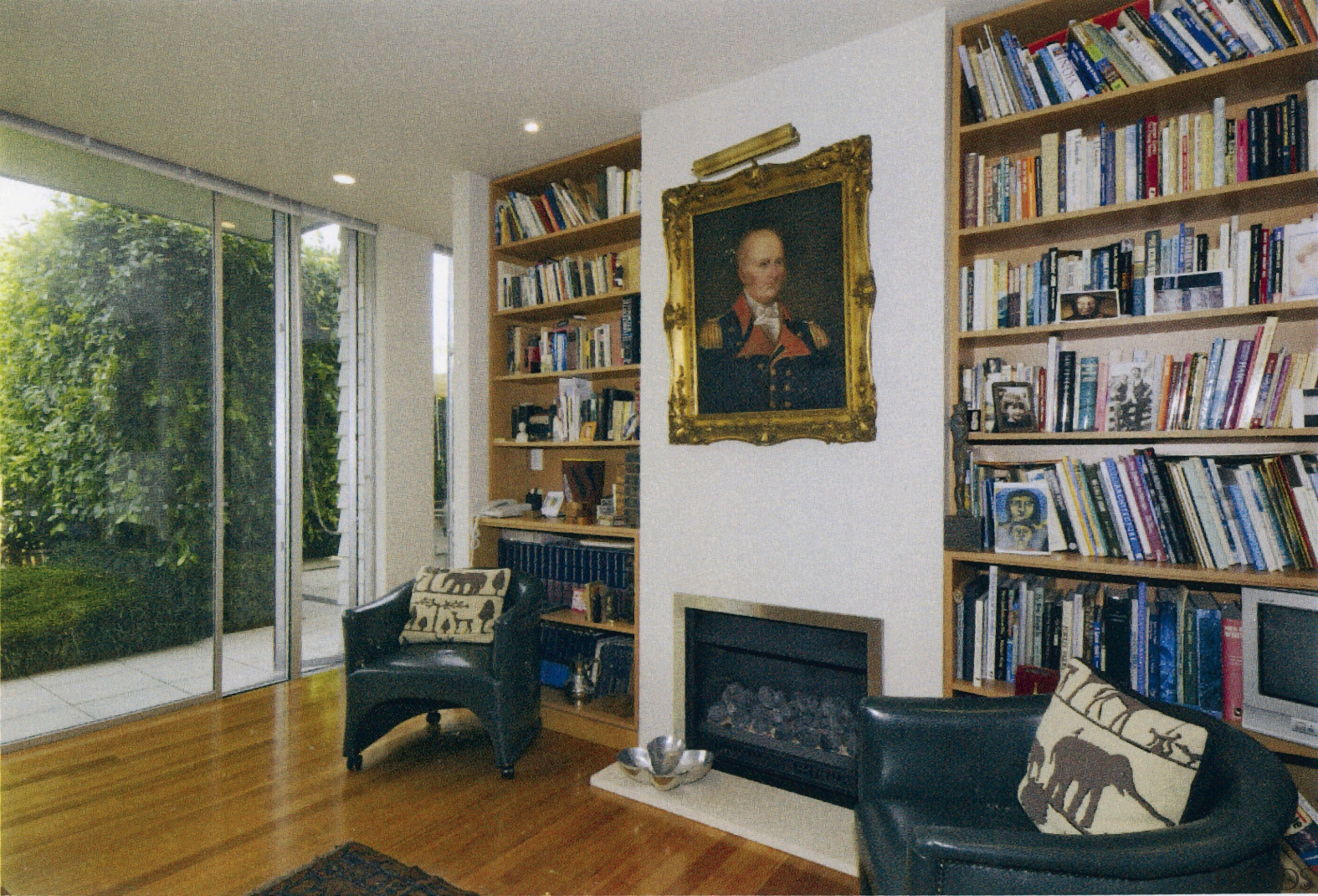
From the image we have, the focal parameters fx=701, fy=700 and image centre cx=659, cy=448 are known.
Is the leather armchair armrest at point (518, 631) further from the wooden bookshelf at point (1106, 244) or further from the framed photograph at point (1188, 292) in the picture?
the framed photograph at point (1188, 292)

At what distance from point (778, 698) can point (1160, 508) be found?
149 centimetres

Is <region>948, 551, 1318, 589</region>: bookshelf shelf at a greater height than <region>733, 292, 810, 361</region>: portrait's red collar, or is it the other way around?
<region>733, 292, 810, 361</region>: portrait's red collar

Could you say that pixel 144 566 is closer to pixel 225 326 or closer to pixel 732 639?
pixel 225 326

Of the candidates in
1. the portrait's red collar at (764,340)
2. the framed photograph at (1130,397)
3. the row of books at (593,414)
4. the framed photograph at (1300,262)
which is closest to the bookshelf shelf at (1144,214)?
the framed photograph at (1300,262)

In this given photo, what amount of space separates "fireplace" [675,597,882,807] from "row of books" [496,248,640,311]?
156 centimetres

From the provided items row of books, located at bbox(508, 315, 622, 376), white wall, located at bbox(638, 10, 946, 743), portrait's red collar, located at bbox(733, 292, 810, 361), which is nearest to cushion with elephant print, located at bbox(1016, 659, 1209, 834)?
white wall, located at bbox(638, 10, 946, 743)

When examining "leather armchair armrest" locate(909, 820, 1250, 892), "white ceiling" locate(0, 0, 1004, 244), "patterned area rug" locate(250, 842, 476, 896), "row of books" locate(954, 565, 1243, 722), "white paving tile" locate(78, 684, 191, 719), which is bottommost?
"patterned area rug" locate(250, 842, 476, 896)

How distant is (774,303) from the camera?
2.72 m

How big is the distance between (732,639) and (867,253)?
1.58 metres

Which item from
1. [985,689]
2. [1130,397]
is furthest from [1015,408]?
[985,689]

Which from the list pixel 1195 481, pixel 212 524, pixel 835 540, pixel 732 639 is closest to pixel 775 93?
pixel 835 540

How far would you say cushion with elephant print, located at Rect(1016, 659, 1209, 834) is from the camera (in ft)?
4.53

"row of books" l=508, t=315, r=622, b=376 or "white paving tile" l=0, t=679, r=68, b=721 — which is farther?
"row of books" l=508, t=315, r=622, b=376

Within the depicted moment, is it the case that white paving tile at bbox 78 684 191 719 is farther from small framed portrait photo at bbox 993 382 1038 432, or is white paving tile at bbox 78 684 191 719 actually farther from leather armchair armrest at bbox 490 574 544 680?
small framed portrait photo at bbox 993 382 1038 432
